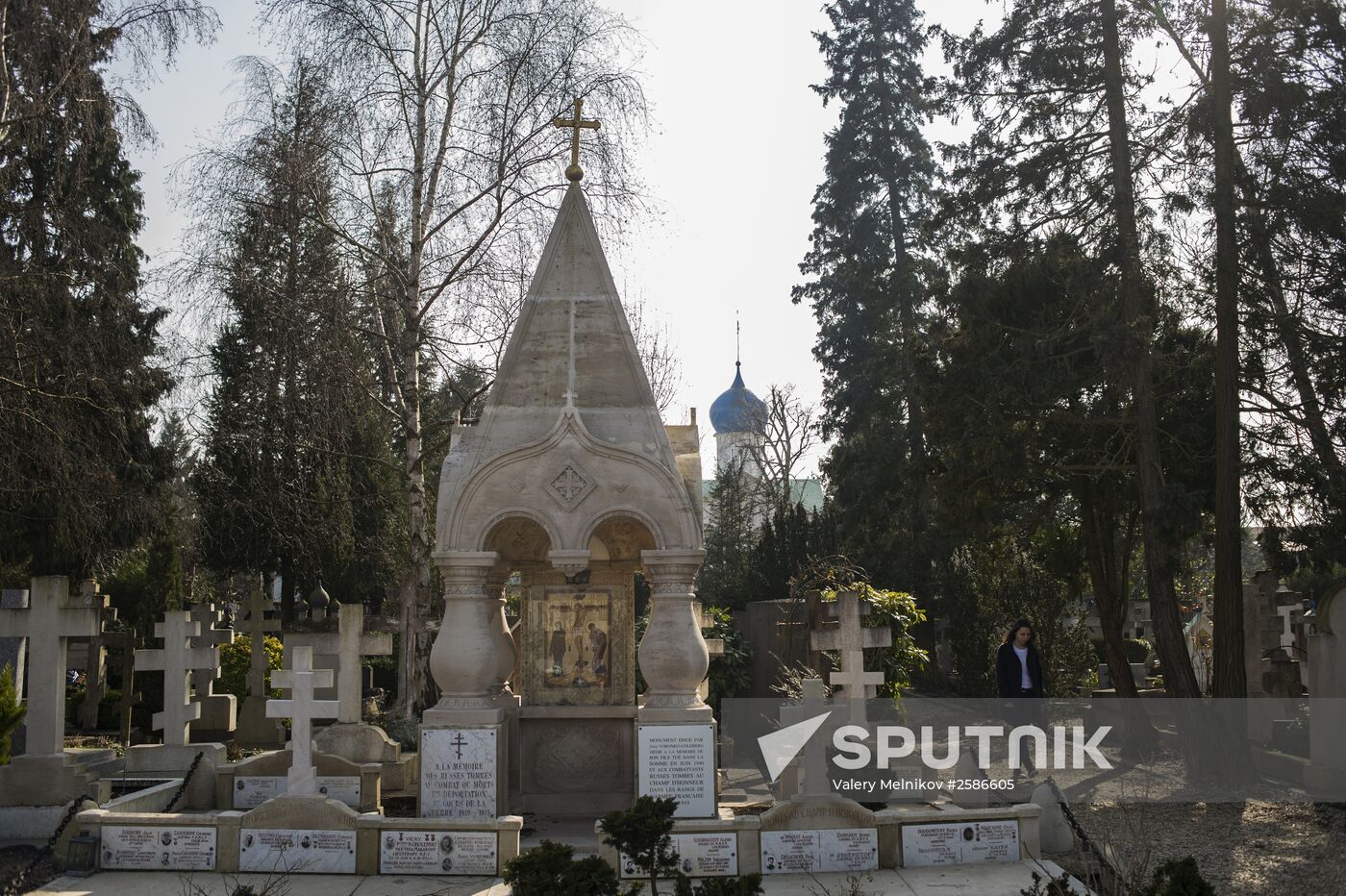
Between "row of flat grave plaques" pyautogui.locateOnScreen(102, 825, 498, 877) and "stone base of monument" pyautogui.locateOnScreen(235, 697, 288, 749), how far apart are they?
7.11 meters

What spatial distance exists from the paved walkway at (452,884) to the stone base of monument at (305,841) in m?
0.09

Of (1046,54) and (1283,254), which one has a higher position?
(1046,54)

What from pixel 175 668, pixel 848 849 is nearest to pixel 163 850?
pixel 175 668

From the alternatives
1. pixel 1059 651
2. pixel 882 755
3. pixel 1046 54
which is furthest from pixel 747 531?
pixel 882 755

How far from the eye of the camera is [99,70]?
44.2 ft

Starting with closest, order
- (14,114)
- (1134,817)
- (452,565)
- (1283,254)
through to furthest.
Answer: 1. (452,565)
2. (1134,817)
3. (14,114)
4. (1283,254)

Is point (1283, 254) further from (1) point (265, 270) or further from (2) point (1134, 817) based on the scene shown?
(1) point (265, 270)

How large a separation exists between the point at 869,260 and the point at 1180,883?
24.0 m

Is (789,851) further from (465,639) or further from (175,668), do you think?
(175,668)

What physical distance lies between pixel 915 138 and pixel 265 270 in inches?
751

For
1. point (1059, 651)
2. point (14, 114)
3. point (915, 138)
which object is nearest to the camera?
point (14, 114)

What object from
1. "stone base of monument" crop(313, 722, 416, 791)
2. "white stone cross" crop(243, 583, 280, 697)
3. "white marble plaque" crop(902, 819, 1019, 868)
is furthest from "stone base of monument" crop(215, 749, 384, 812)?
"white stone cross" crop(243, 583, 280, 697)

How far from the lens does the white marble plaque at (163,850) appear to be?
7699mm

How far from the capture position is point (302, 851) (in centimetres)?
768
